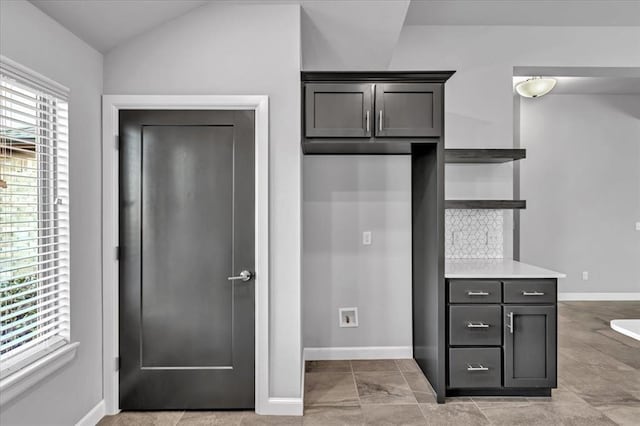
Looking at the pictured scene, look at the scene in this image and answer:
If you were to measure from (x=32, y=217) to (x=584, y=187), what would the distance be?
6.42 metres

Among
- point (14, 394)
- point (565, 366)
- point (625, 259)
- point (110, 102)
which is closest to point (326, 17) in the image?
point (110, 102)

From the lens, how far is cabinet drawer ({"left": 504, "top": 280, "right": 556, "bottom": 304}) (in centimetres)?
285

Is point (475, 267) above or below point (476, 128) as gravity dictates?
below

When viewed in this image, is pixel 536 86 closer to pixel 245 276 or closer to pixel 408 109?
pixel 408 109

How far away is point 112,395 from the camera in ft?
8.72

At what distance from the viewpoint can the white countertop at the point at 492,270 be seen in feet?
9.36

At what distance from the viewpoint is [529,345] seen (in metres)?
2.84

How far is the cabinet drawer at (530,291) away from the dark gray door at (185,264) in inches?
69.2

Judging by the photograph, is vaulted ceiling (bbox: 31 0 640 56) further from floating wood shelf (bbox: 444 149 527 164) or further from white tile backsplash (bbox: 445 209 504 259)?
white tile backsplash (bbox: 445 209 504 259)

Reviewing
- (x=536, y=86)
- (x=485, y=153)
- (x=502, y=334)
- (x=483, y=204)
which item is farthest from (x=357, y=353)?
(x=536, y=86)

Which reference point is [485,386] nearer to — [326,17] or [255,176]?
[255,176]

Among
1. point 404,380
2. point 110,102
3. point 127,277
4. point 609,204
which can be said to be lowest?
point 404,380

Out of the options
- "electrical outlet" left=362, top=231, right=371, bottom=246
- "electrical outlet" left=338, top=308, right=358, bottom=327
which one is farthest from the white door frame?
"electrical outlet" left=362, top=231, right=371, bottom=246

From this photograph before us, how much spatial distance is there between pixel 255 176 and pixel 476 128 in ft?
6.99
